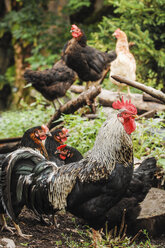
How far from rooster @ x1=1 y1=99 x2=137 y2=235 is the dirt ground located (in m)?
0.35

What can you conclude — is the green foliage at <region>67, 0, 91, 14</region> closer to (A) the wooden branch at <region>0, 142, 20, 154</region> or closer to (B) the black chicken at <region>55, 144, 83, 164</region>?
(A) the wooden branch at <region>0, 142, 20, 154</region>

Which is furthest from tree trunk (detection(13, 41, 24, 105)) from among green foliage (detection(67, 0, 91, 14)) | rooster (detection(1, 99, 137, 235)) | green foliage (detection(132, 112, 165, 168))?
rooster (detection(1, 99, 137, 235))

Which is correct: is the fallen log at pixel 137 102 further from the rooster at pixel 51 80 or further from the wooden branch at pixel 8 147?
the wooden branch at pixel 8 147

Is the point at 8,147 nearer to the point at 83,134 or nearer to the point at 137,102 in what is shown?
the point at 83,134

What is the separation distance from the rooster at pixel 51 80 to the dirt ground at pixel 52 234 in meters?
3.30

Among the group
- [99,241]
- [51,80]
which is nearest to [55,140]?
[99,241]

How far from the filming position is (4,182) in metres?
3.33

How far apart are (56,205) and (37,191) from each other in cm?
25

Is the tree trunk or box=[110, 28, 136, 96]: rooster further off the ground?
box=[110, 28, 136, 96]: rooster

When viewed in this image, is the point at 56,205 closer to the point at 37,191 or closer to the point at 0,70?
the point at 37,191

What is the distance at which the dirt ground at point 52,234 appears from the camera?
3.48 m

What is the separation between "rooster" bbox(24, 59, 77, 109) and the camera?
6.96m

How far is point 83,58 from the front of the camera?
7168 mm

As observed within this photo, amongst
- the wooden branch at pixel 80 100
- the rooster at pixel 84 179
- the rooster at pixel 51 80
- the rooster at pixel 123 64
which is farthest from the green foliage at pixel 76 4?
the rooster at pixel 84 179
